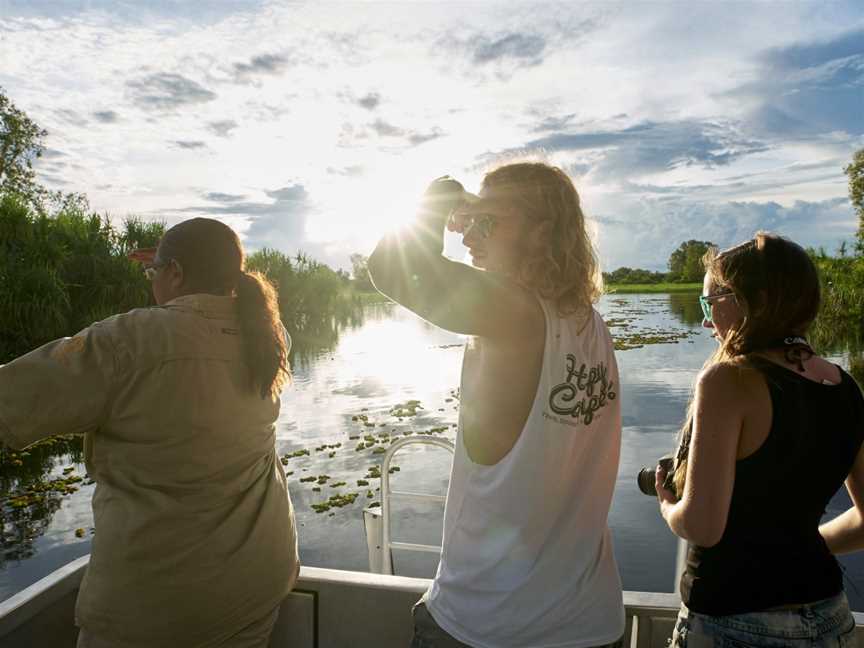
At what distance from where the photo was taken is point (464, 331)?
3.93 feet

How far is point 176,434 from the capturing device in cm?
166

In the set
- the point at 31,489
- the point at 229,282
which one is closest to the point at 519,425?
the point at 229,282

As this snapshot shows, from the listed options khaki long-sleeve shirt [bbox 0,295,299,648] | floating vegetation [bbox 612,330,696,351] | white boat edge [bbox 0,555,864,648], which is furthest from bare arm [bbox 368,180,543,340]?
floating vegetation [bbox 612,330,696,351]

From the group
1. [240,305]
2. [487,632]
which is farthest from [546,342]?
[240,305]

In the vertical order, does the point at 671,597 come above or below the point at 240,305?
below

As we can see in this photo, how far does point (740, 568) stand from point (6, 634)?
7.45 feet

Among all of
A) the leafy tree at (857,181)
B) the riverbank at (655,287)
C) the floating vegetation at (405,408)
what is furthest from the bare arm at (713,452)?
the riverbank at (655,287)

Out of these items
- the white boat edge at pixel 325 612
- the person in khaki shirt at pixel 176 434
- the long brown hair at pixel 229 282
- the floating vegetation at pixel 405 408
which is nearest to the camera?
the person in khaki shirt at pixel 176 434

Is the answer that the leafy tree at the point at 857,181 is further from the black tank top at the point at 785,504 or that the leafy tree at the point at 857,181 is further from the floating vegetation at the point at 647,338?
the black tank top at the point at 785,504

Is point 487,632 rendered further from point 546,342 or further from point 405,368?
A: point 405,368

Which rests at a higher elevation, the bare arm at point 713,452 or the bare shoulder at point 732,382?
the bare shoulder at point 732,382

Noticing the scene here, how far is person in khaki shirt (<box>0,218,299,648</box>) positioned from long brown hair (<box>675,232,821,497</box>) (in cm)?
114

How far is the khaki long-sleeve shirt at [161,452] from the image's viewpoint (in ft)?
5.04

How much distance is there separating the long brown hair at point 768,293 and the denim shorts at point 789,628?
312 mm
